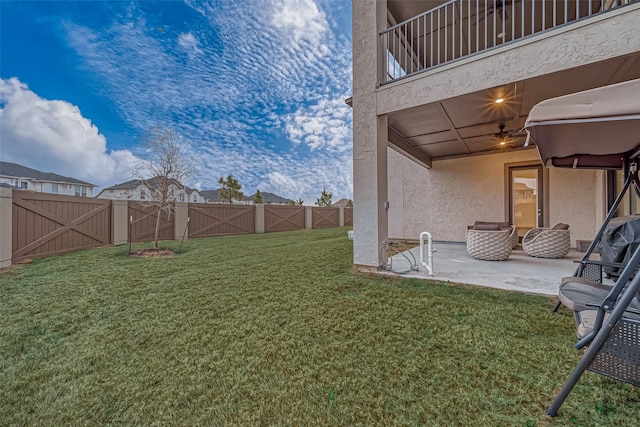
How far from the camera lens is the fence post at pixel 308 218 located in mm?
17309

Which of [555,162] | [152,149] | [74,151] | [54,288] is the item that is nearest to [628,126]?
[555,162]

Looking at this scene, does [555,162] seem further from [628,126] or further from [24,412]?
[24,412]

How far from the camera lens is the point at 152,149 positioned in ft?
27.0

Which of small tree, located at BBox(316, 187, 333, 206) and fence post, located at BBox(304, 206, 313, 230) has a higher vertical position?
small tree, located at BBox(316, 187, 333, 206)

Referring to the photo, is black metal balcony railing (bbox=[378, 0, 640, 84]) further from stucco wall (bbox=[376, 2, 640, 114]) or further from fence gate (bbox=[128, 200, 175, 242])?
fence gate (bbox=[128, 200, 175, 242])

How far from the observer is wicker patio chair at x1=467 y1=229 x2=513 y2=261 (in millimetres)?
5211

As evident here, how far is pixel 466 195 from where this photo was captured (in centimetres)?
806

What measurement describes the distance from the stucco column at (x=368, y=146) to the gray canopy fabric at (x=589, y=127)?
7.41 ft

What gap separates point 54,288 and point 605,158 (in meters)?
7.69

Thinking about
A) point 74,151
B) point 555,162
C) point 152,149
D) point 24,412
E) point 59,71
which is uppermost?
point 59,71

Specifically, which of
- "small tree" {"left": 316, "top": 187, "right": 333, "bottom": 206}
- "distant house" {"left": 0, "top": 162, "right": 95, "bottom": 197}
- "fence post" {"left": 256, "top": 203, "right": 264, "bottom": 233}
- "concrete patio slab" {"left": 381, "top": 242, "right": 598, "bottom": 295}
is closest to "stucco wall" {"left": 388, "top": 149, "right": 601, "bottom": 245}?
"concrete patio slab" {"left": 381, "top": 242, "right": 598, "bottom": 295}

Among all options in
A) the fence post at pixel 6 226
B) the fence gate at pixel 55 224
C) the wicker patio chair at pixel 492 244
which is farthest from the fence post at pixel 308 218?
the fence post at pixel 6 226

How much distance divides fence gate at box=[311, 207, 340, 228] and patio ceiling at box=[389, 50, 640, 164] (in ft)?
36.1

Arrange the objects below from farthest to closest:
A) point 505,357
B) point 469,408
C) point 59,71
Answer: point 59,71, point 505,357, point 469,408
